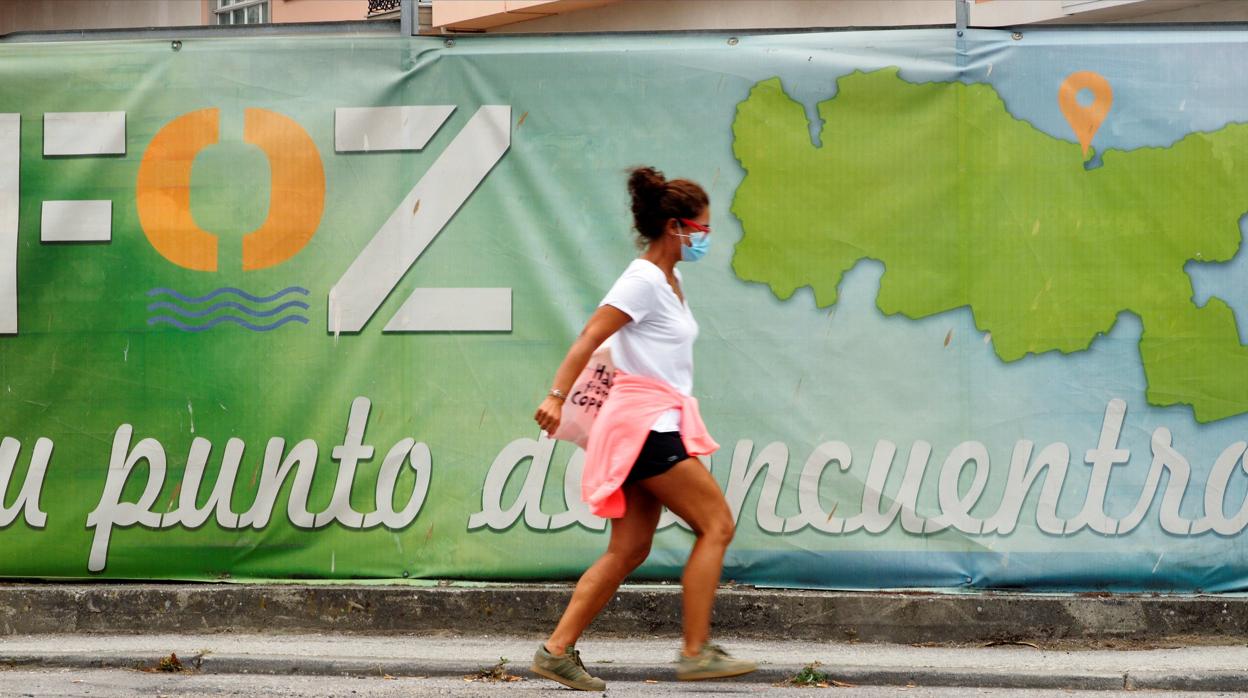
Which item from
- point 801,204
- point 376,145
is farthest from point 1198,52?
point 376,145

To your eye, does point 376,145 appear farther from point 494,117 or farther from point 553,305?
point 553,305

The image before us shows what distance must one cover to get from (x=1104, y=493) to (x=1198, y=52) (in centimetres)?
194

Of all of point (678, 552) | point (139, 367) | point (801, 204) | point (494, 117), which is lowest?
point (678, 552)

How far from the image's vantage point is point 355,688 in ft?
19.3

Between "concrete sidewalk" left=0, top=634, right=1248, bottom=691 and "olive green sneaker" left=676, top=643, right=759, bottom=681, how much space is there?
0.64 meters

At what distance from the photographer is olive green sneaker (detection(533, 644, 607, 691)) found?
17.9 ft

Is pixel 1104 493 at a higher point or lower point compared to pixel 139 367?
lower

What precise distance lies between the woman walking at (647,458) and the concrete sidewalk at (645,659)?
0.67 metres

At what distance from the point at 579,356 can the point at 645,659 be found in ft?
4.97

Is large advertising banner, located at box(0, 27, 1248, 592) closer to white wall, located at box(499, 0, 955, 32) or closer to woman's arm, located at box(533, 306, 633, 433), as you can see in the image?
woman's arm, located at box(533, 306, 633, 433)

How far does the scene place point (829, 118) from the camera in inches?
271

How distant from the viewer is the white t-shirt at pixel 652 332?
5.49 meters

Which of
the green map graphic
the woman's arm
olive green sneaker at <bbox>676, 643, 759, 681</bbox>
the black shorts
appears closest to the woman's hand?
the woman's arm

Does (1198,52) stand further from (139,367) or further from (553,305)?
(139,367)
